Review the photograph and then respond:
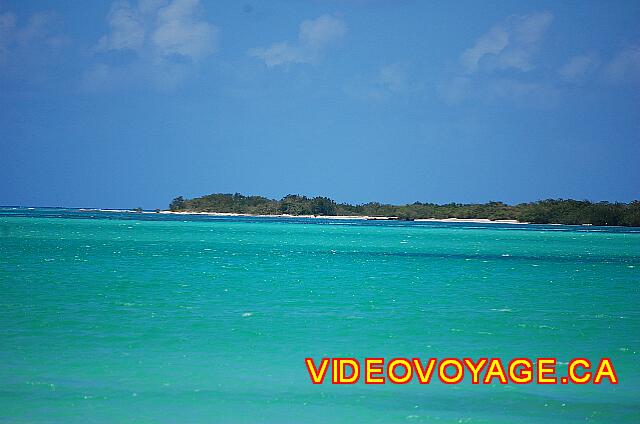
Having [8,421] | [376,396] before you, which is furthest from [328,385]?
[8,421]

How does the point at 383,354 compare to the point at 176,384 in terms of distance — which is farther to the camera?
the point at 383,354

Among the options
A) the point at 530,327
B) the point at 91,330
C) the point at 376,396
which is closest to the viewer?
the point at 376,396

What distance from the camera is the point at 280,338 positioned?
72.5 ft

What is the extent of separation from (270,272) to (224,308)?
1629cm

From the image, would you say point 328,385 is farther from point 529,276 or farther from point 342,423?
point 529,276

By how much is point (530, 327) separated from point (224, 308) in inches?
414

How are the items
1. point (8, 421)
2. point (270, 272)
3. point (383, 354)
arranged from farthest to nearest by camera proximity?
point (270, 272) < point (383, 354) < point (8, 421)

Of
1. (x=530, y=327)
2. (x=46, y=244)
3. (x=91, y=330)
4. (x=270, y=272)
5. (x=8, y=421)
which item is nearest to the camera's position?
(x=8, y=421)

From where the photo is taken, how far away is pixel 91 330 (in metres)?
22.7

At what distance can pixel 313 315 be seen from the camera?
2684cm

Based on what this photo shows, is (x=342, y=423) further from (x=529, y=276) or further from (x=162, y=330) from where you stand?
(x=529, y=276)

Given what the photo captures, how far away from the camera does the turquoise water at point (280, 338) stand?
15.2 meters

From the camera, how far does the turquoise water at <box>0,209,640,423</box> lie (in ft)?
49.8

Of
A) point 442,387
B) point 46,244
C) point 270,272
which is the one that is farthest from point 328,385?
point 46,244
